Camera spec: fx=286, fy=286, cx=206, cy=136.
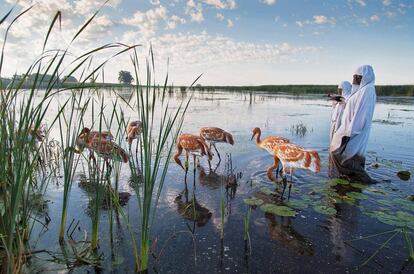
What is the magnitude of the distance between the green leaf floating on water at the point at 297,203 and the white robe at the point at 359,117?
2.03 meters

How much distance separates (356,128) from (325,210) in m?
Answer: 2.43

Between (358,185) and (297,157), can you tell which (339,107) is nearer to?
(358,185)

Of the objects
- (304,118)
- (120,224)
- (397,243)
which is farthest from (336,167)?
(304,118)

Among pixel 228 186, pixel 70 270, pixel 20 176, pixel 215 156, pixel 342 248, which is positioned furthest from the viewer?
pixel 215 156

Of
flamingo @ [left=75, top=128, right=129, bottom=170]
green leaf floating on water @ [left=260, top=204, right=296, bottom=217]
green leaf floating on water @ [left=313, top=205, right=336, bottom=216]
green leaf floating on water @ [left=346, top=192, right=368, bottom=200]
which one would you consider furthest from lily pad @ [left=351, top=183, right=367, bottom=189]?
flamingo @ [left=75, top=128, right=129, bottom=170]

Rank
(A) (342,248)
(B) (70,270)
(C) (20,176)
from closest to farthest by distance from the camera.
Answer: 1. (C) (20,176)
2. (B) (70,270)
3. (A) (342,248)

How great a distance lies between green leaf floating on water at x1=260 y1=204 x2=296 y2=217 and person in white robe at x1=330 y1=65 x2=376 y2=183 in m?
2.58

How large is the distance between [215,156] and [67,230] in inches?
225

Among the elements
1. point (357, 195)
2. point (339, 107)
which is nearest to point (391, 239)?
point (357, 195)

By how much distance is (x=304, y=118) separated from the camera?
59.7ft

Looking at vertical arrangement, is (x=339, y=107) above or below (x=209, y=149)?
above

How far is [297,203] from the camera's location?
5.70 metres

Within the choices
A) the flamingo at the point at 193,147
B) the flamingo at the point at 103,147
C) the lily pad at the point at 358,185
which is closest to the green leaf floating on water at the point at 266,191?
the flamingo at the point at 193,147

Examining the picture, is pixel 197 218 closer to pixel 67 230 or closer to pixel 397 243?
pixel 67 230
